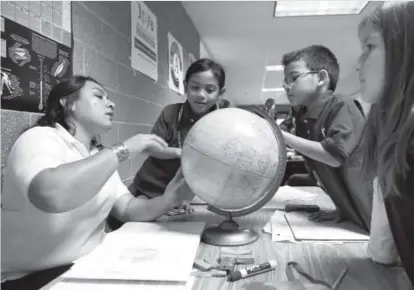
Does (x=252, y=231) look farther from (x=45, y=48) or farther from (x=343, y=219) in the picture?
(x=45, y=48)

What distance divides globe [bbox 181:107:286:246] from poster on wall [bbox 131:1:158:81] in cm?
158

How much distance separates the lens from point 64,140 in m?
1.19

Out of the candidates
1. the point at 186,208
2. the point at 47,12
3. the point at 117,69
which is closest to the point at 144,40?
the point at 117,69

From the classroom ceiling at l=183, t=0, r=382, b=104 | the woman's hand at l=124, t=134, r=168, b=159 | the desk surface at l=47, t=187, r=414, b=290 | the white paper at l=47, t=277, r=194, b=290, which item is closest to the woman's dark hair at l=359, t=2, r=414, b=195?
the desk surface at l=47, t=187, r=414, b=290

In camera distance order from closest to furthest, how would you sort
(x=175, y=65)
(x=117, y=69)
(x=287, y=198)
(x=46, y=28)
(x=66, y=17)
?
(x=46, y=28)
(x=66, y=17)
(x=287, y=198)
(x=117, y=69)
(x=175, y=65)

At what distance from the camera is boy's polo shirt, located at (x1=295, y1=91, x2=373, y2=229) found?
1063mm

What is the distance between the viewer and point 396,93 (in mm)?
673

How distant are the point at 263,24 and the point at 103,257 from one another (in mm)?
4140

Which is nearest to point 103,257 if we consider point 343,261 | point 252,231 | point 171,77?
point 252,231

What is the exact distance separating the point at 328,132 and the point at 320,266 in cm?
51

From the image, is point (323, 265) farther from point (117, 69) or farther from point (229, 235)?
point (117, 69)

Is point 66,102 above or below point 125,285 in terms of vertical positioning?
above

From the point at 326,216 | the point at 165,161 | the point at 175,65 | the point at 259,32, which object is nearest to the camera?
the point at 326,216

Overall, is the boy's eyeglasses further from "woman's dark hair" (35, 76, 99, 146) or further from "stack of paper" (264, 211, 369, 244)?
"woman's dark hair" (35, 76, 99, 146)
